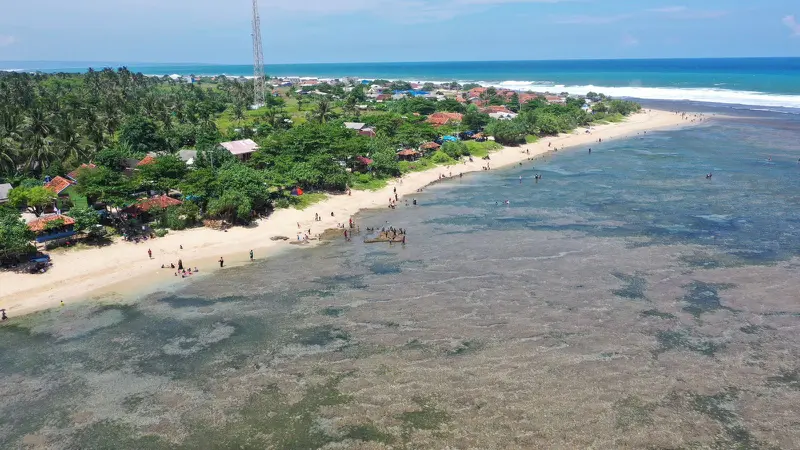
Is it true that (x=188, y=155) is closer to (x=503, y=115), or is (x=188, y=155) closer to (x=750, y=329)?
(x=750, y=329)

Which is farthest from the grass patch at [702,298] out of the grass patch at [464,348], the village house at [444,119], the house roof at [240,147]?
the village house at [444,119]

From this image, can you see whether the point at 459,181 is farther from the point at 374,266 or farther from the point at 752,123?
the point at 752,123

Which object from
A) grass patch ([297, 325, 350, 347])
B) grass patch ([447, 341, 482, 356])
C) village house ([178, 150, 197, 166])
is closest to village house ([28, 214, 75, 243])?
village house ([178, 150, 197, 166])

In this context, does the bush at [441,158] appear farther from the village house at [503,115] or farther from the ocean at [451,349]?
the village house at [503,115]

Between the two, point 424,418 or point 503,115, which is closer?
point 424,418

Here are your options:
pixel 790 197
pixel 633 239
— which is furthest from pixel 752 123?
pixel 633 239

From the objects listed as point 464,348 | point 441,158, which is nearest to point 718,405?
point 464,348
